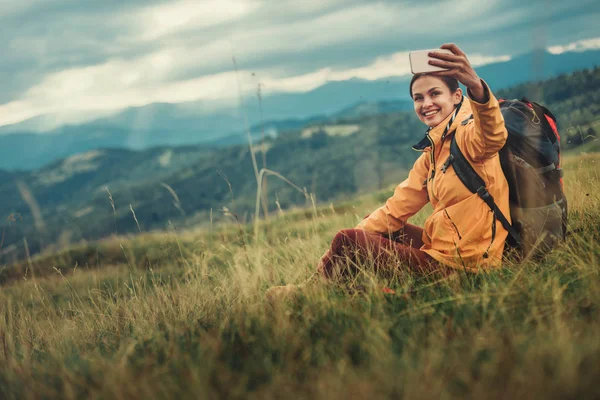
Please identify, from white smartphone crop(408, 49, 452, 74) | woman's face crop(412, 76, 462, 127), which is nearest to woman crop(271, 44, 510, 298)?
woman's face crop(412, 76, 462, 127)

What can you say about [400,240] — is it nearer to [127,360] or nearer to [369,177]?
[127,360]

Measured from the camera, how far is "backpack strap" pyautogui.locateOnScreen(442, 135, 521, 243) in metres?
3.12

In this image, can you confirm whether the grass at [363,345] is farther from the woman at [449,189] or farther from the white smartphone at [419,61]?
the white smartphone at [419,61]

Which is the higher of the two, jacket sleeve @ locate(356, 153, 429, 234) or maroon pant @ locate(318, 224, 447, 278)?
jacket sleeve @ locate(356, 153, 429, 234)

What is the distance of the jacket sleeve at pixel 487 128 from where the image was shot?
2.91 metres

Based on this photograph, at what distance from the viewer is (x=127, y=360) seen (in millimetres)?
2322

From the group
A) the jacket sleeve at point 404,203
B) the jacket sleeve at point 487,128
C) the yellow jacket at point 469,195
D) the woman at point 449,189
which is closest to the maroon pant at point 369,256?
the woman at point 449,189

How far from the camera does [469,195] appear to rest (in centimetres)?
316

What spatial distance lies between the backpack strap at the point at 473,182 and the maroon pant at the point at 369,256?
1.88 feet

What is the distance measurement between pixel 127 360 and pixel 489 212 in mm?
2551

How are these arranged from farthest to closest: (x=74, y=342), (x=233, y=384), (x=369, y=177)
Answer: (x=369, y=177) → (x=74, y=342) → (x=233, y=384)

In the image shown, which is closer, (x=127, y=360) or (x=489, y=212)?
(x=127, y=360)

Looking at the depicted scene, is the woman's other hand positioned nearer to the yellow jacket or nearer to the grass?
the yellow jacket

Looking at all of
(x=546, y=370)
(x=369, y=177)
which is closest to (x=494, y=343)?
(x=546, y=370)
